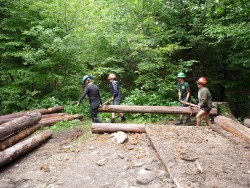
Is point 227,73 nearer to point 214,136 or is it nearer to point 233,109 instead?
point 233,109

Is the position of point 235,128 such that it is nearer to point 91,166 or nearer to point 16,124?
point 91,166

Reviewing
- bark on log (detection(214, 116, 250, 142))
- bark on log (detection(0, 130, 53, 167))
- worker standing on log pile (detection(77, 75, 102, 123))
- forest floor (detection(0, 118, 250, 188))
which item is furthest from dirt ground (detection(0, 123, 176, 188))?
bark on log (detection(214, 116, 250, 142))

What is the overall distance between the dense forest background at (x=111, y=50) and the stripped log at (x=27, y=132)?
1303mm

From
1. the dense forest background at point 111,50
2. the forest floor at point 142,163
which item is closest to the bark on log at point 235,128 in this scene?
the forest floor at point 142,163

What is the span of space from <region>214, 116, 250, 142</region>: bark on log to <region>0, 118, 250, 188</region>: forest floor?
347mm

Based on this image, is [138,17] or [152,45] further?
[138,17]

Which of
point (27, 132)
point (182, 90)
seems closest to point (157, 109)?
point (182, 90)

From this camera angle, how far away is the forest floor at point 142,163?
4090mm

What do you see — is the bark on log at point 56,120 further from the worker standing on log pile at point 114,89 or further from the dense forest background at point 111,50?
the worker standing on log pile at point 114,89

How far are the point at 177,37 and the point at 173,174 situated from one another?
29.6ft

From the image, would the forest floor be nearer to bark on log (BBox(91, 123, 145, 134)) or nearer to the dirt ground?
the dirt ground

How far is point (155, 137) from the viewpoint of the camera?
6184 mm

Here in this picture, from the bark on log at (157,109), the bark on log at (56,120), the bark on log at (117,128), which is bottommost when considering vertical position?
the bark on log at (56,120)

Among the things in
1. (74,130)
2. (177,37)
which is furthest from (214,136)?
(177,37)
